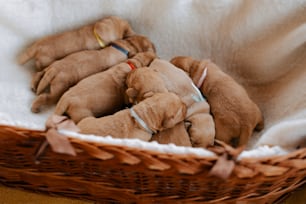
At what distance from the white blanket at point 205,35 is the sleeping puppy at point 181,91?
0.20 metres

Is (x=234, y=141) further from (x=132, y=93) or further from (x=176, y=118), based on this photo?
(x=132, y=93)

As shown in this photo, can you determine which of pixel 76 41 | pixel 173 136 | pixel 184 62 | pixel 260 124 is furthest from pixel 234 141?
pixel 76 41

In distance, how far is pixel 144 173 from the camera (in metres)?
1.14

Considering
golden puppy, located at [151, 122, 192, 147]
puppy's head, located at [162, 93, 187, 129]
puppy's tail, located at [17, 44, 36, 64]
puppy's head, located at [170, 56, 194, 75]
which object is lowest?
golden puppy, located at [151, 122, 192, 147]

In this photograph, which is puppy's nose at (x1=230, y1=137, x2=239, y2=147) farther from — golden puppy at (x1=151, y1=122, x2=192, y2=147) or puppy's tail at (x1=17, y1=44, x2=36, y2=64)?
puppy's tail at (x1=17, y1=44, x2=36, y2=64)

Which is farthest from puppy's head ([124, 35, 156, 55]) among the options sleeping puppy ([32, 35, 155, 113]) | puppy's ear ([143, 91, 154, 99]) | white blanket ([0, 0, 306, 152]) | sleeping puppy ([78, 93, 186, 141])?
sleeping puppy ([78, 93, 186, 141])

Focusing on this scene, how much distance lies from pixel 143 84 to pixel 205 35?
42cm

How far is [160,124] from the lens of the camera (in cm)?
136

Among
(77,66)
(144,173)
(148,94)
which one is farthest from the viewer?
(77,66)

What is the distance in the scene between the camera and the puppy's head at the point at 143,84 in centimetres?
148

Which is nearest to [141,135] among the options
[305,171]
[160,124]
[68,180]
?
[160,124]

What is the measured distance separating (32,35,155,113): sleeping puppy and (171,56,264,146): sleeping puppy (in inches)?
12.7

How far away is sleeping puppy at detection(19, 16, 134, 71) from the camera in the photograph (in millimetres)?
1735

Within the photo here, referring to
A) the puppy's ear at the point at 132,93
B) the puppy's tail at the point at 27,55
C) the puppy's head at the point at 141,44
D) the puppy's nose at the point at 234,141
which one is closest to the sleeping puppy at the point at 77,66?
the puppy's head at the point at 141,44
